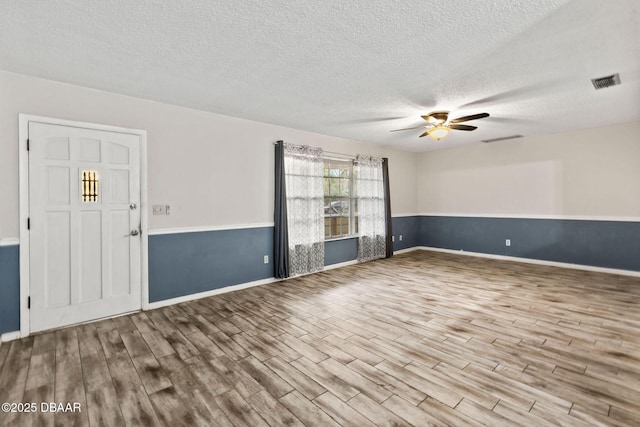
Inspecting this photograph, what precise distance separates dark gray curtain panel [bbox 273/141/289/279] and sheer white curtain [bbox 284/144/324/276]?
4.8 inches

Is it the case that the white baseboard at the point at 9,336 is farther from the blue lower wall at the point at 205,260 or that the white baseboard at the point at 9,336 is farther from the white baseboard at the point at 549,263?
the white baseboard at the point at 549,263

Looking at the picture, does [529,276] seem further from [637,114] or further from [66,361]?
[66,361]

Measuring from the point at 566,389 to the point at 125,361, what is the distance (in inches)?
130

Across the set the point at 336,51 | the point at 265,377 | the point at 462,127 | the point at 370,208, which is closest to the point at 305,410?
the point at 265,377

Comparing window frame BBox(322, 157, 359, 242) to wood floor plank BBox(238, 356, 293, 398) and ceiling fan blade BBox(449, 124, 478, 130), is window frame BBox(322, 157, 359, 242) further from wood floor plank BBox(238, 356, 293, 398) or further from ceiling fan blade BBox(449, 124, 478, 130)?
wood floor plank BBox(238, 356, 293, 398)

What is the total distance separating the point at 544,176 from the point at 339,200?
3.99 m

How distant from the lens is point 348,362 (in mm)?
2457

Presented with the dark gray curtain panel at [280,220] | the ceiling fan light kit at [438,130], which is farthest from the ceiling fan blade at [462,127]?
Result: the dark gray curtain panel at [280,220]

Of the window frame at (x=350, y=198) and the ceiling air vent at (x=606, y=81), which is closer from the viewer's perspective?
the ceiling air vent at (x=606, y=81)

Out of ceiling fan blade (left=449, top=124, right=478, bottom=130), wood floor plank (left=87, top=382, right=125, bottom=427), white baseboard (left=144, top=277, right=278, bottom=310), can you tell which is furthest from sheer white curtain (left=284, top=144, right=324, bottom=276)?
wood floor plank (left=87, top=382, right=125, bottom=427)

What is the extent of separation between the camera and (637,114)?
4.50 meters

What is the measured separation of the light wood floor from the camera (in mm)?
1875

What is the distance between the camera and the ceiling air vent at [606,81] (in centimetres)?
309

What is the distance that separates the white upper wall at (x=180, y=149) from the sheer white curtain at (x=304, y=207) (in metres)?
0.28
